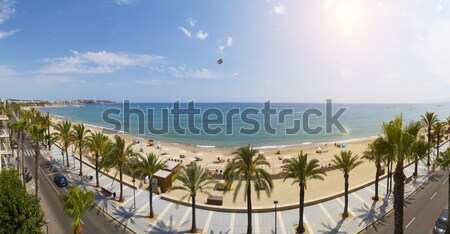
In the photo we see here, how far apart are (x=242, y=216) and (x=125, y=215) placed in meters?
12.2

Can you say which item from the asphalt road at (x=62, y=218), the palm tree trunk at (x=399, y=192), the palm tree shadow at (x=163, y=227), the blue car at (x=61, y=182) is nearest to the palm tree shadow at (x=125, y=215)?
the asphalt road at (x=62, y=218)

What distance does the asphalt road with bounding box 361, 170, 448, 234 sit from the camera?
23422mm

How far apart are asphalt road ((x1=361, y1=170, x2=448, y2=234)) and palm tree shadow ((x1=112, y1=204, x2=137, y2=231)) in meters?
22.4

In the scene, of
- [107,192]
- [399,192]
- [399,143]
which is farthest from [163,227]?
[399,143]

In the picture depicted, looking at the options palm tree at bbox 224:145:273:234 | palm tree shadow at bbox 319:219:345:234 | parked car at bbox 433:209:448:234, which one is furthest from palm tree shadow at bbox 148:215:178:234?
parked car at bbox 433:209:448:234

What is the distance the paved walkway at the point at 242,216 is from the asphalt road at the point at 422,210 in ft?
3.25

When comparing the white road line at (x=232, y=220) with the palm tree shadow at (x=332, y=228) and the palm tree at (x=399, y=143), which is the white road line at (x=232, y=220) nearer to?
the palm tree shadow at (x=332, y=228)

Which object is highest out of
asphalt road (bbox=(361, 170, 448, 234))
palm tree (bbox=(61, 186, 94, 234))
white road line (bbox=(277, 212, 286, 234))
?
palm tree (bbox=(61, 186, 94, 234))

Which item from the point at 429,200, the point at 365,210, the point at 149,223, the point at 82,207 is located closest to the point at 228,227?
the point at 149,223

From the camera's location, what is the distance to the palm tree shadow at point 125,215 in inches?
978

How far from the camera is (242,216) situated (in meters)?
26.3

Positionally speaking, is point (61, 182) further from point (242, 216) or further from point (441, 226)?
point (441, 226)

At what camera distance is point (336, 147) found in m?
73.4

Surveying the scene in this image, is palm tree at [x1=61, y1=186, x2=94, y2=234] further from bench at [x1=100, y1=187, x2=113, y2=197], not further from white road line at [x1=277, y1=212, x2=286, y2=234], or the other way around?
white road line at [x1=277, y1=212, x2=286, y2=234]
